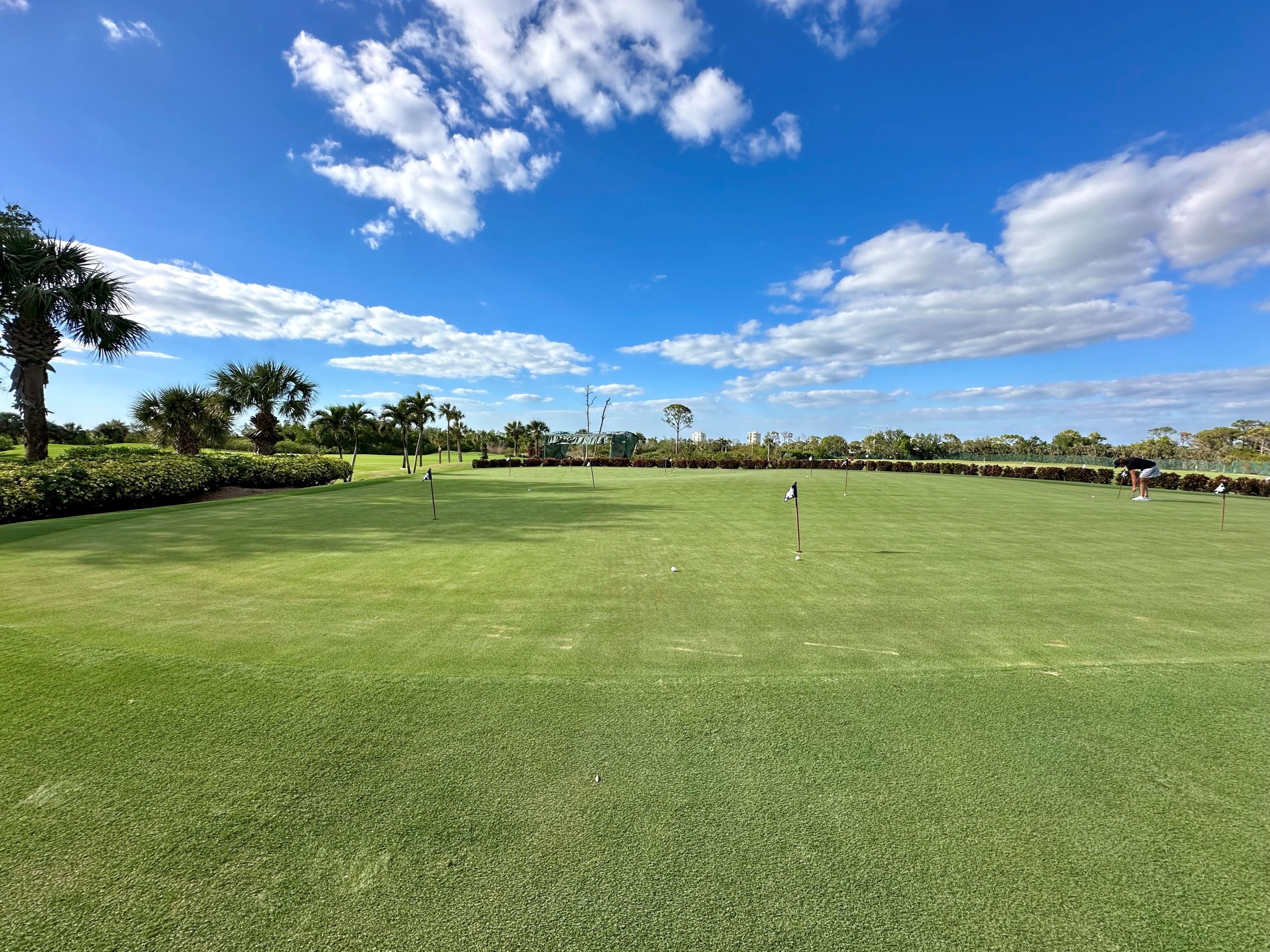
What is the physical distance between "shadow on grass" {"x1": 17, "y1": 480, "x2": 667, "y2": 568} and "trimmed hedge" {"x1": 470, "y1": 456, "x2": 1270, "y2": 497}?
34.8ft

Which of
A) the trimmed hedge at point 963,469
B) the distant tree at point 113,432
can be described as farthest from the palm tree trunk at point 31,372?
the distant tree at point 113,432

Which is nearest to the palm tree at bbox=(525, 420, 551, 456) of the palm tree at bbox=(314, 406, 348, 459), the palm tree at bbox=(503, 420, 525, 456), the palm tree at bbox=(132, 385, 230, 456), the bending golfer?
the palm tree at bbox=(503, 420, 525, 456)

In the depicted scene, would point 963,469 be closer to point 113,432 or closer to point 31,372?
point 31,372


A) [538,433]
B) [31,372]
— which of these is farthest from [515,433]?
[31,372]

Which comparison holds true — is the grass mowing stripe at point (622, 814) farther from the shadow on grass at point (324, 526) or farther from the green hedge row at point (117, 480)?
the green hedge row at point (117, 480)

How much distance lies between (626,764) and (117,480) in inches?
690

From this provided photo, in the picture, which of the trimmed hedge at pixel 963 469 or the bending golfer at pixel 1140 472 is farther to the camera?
the trimmed hedge at pixel 963 469

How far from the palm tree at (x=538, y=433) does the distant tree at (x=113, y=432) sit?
4610 cm

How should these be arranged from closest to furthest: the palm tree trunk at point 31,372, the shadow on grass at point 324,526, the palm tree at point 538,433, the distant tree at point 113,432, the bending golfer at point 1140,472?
1. the shadow on grass at point 324,526
2. the palm tree trunk at point 31,372
3. the bending golfer at point 1140,472
4. the distant tree at point 113,432
5. the palm tree at point 538,433

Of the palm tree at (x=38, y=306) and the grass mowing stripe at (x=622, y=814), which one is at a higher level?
the palm tree at (x=38, y=306)

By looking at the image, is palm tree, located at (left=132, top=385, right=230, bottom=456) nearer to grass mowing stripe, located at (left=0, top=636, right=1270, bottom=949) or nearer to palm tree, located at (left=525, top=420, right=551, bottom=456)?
grass mowing stripe, located at (left=0, top=636, right=1270, bottom=949)

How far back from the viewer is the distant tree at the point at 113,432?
3894 cm

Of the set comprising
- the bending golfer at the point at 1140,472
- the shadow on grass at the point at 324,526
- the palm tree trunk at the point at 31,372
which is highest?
the palm tree trunk at the point at 31,372

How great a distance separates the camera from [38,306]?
14.4 meters
